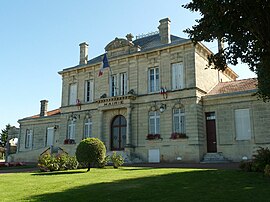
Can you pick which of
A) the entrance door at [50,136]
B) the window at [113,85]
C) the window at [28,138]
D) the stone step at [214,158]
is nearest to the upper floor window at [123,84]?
the window at [113,85]

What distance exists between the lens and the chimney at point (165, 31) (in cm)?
2186

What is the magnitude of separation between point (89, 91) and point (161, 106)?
25.1 feet

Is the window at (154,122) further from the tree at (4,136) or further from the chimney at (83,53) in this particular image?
the tree at (4,136)

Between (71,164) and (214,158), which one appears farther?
(214,158)

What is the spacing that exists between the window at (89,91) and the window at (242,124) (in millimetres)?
12077

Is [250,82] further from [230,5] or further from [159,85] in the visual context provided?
[230,5]

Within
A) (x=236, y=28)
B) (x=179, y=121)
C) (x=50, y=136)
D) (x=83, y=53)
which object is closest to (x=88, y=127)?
(x=50, y=136)

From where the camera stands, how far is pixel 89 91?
25281mm

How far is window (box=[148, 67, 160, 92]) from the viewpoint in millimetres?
21609

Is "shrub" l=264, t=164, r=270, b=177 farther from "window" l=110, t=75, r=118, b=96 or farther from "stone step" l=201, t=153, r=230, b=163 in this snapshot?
"window" l=110, t=75, r=118, b=96

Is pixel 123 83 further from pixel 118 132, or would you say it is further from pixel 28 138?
pixel 28 138

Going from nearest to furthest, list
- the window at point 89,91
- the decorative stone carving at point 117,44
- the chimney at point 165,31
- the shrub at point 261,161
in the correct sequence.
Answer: the shrub at point 261,161
the chimney at point 165,31
the decorative stone carving at point 117,44
the window at point 89,91

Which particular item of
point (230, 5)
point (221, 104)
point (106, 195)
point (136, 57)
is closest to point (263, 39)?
point (230, 5)

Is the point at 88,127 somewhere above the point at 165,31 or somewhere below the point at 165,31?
below
